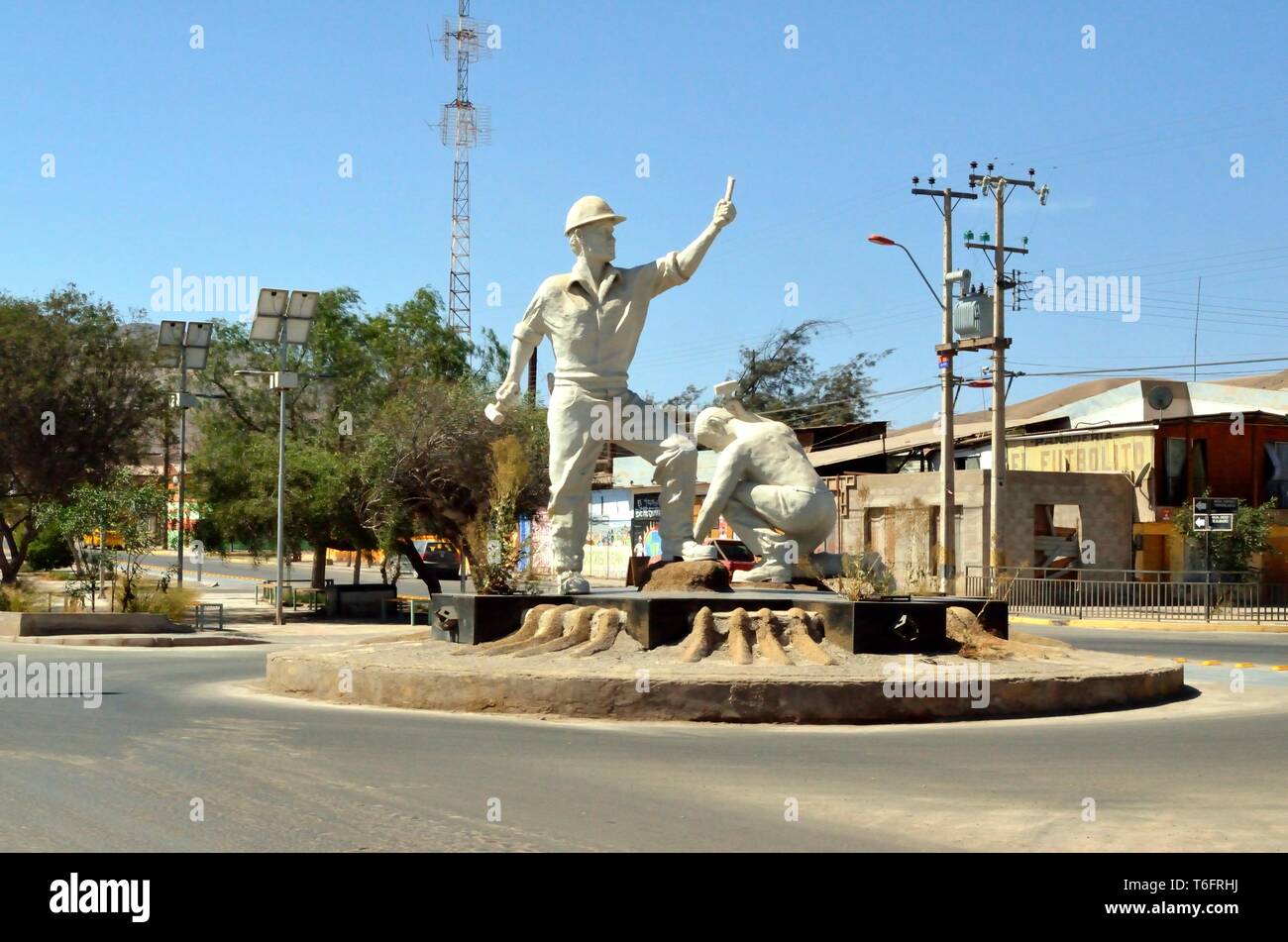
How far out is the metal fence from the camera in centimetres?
2895

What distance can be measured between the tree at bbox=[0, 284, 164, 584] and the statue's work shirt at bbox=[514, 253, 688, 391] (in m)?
17.4

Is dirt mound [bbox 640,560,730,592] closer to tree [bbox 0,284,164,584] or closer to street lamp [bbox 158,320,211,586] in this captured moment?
street lamp [bbox 158,320,211,586]

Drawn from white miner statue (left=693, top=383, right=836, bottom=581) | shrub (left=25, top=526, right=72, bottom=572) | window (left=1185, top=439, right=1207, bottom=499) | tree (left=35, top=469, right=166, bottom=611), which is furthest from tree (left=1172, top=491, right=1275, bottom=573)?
shrub (left=25, top=526, right=72, bottom=572)

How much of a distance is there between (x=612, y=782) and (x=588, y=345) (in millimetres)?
6169

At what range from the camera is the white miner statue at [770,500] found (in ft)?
46.5

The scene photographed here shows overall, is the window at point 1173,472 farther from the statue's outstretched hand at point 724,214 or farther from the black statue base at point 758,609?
the statue's outstretched hand at point 724,214

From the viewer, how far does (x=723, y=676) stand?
35.5 feet

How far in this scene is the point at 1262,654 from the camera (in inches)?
778

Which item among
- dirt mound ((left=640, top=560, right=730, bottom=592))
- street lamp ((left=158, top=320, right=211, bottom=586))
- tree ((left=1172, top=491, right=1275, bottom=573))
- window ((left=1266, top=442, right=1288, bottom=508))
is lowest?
dirt mound ((left=640, top=560, right=730, bottom=592))

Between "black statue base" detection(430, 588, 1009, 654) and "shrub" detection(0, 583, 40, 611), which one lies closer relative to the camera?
"black statue base" detection(430, 588, 1009, 654)

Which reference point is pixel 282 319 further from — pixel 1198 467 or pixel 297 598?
pixel 1198 467

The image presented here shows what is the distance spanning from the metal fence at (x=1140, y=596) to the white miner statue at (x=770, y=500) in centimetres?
1471

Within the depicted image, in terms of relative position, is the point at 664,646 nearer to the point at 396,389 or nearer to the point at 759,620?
the point at 759,620

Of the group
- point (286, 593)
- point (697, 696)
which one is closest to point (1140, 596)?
point (286, 593)
